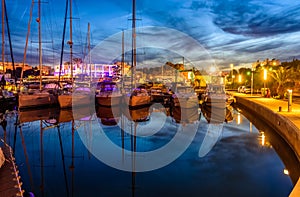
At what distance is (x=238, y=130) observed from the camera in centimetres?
1914

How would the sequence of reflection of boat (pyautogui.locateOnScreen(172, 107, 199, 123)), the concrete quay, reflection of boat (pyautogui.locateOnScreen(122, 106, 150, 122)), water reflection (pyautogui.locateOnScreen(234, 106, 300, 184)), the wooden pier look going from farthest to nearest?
reflection of boat (pyautogui.locateOnScreen(122, 106, 150, 122)) < reflection of boat (pyautogui.locateOnScreen(172, 107, 199, 123)) < the concrete quay < water reflection (pyautogui.locateOnScreen(234, 106, 300, 184)) < the wooden pier

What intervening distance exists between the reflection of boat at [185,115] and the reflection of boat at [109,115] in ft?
15.6

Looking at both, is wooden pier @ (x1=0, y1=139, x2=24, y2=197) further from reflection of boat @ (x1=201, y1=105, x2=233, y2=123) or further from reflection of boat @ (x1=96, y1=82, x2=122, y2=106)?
reflection of boat @ (x1=96, y1=82, x2=122, y2=106)

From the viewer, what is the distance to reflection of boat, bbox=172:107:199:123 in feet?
75.5

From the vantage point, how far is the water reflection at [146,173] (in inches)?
358

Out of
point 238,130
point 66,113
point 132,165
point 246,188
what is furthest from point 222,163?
point 66,113

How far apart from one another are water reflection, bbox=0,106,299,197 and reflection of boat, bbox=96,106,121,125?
1.63m

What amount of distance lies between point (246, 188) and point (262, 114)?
1409cm

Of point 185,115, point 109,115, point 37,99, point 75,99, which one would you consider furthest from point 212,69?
point 37,99

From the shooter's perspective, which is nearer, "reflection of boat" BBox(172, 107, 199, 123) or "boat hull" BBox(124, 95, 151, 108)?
"reflection of boat" BBox(172, 107, 199, 123)

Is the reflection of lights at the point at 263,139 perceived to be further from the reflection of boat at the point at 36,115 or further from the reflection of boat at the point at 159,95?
the reflection of boat at the point at 159,95

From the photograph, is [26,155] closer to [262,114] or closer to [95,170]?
[95,170]

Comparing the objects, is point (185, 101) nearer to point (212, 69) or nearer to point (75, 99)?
point (75, 99)

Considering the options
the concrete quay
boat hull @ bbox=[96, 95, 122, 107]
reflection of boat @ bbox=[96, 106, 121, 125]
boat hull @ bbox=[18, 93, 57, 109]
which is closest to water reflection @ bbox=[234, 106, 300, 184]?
the concrete quay
